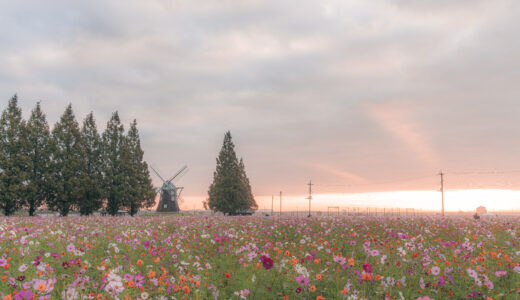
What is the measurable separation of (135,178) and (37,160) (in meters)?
11.4

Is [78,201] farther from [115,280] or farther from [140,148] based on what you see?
[115,280]

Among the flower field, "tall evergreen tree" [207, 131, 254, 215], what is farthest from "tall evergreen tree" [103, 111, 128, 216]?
the flower field

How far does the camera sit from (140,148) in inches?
1898

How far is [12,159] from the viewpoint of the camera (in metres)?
35.0

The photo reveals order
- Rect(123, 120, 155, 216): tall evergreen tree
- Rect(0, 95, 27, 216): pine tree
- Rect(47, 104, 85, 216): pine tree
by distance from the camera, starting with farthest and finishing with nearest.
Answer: Rect(123, 120, 155, 216): tall evergreen tree < Rect(47, 104, 85, 216): pine tree < Rect(0, 95, 27, 216): pine tree

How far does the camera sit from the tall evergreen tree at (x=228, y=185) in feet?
179

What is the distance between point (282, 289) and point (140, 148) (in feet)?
148

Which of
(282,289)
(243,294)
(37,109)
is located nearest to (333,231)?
(282,289)

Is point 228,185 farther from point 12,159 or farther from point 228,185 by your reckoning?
point 12,159

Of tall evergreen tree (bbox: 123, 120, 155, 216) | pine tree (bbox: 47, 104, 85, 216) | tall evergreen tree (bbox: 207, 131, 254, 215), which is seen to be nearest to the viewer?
pine tree (bbox: 47, 104, 85, 216)

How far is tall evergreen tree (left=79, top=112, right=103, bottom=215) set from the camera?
39250 mm

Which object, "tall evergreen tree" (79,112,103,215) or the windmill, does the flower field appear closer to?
"tall evergreen tree" (79,112,103,215)

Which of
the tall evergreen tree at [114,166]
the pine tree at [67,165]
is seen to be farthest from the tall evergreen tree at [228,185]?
the pine tree at [67,165]

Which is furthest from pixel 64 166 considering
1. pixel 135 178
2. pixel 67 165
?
pixel 135 178
